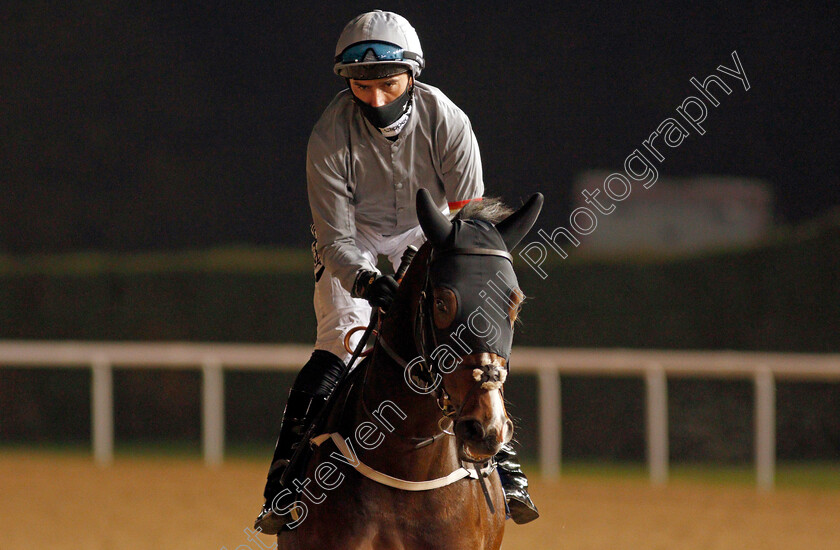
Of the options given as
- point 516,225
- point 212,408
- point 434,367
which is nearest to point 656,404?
point 212,408

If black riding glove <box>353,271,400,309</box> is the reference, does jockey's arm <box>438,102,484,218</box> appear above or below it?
above

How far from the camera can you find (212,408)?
27.7 feet

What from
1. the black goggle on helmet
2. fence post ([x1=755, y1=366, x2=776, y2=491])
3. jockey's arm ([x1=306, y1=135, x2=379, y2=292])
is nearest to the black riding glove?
jockey's arm ([x1=306, y1=135, x2=379, y2=292])

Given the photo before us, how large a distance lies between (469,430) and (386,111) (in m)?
1.10

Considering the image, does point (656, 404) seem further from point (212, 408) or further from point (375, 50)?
point (375, 50)

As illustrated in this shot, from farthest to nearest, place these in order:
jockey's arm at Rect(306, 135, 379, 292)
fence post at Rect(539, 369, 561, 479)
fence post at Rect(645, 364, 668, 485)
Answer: fence post at Rect(539, 369, 561, 479)
fence post at Rect(645, 364, 668, 485)
jockey's arm at Rect(306, 135, 379, 292)

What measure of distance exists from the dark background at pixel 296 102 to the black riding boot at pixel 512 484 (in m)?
6.73

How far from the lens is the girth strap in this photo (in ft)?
8.74

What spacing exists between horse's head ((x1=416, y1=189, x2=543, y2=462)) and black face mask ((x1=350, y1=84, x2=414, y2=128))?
601mm

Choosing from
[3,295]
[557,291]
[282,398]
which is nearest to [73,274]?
[3,295]

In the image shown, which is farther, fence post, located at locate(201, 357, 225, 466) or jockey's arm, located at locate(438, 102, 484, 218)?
fence post, located at locate(201, 357, 225, 466)

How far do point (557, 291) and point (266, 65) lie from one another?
5071mm

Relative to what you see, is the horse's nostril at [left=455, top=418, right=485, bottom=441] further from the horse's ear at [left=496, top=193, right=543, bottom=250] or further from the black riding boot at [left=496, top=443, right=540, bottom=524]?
the black riding boot at [left=496, top=443, right=540, bottom=524]

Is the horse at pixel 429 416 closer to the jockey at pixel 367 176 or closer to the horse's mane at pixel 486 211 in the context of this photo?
the horse's mane at pixel 486 211
